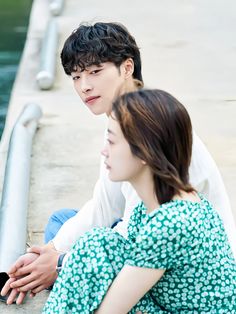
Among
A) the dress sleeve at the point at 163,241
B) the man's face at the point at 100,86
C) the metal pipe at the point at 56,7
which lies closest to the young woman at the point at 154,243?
the dress sleeve at the point at 163,241

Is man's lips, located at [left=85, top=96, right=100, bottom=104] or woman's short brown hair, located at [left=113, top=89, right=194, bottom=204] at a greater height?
woman's short brown hair, located at [left=113, top=89, right=194, bottom=204]

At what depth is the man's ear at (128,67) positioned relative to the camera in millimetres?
3139

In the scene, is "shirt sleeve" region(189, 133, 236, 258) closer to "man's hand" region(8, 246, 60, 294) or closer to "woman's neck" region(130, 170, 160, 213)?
"woman's neck" region(130, 170, 160, 213)

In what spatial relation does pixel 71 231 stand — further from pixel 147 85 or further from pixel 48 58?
pixel 48 58

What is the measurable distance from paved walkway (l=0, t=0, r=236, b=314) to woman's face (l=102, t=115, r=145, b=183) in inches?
34.0

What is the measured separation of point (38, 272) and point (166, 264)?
701mm

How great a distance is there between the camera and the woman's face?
250 centimetres

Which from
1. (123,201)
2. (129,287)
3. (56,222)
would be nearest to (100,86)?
(123,201)

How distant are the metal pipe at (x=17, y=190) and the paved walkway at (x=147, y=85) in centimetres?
8

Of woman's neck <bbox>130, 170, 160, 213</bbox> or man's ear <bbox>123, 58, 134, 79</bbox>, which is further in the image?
man's ear <bbox>123, 58, 134, 79</bbox>

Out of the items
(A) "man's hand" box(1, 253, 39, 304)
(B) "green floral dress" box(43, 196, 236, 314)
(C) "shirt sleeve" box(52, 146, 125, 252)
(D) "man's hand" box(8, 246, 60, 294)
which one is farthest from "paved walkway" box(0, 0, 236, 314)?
(B) "green floral dress" box(43, 196, 236, 314)

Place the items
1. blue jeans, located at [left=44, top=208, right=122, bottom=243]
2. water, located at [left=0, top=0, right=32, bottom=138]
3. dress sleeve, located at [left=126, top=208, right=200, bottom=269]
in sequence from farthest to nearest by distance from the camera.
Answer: water, located at [left=0, top=0, right=32, bottom=138]
blue jeans, located at [left=44, top=208, right=122, bottom=243]
dress sleeve, located at [left=126, top=208, right=200, bottom=269]

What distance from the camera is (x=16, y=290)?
3.11 m

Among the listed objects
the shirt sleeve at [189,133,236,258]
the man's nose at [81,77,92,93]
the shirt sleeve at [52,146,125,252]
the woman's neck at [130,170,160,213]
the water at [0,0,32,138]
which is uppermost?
the man's nose at [81,77,92,93]
